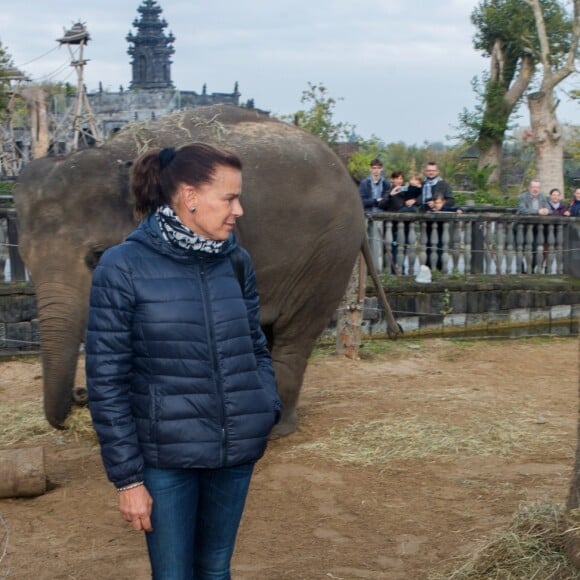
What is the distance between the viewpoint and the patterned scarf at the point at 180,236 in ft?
11.1

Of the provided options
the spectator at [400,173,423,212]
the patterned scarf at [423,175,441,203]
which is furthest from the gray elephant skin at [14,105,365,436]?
the patterned scarf at [423,175,441,203]

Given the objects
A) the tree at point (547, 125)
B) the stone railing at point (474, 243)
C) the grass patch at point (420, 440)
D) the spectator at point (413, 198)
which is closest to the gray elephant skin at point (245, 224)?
the grass patch at point (420, 440)

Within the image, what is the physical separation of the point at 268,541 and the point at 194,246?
2539 millimetres

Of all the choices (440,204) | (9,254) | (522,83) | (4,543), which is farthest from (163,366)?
(522,83)

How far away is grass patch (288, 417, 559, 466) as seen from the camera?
712 centimetres

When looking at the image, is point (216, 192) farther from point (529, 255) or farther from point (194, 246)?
point (529, 255)

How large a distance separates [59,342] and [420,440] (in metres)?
2.87

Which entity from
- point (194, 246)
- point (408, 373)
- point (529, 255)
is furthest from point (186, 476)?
point (529, 255)

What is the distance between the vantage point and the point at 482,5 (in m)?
34.0

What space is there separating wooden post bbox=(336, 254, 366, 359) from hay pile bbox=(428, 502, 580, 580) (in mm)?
6247

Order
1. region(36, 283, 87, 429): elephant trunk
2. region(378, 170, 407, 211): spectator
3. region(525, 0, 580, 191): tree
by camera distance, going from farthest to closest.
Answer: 1. region(525, 0, 580, 191): tree
2. region(378, 170, 407, 211): spectator
3. region(36, 283, 87, 429): elephant trunk

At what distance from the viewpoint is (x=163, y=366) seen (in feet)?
10.9

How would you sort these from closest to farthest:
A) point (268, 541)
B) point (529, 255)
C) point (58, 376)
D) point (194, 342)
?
1. point (194, 342)
2. point (268, 541)
3. point (58, 376)
4. point (529, 255)

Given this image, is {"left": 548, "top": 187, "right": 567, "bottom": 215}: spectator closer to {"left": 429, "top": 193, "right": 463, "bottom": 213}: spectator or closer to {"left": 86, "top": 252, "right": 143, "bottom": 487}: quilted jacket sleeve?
{"left": 429, "top": 193, "right": 463, "bottom": 213}: spectator
